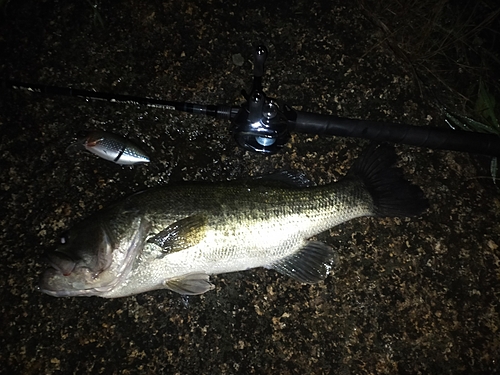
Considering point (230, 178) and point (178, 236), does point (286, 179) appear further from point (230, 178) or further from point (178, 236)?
point (178, 236)

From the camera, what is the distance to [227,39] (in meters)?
2.71

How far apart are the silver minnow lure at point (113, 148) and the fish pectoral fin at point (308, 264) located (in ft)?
3.42

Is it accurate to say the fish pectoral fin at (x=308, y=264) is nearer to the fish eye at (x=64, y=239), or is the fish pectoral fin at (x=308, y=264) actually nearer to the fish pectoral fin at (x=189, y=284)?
the fish pectoral fin at (x=189, y=284)

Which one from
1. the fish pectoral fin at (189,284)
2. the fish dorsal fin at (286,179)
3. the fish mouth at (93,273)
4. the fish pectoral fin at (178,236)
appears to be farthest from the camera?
the fish dorsal fin at (286,179)

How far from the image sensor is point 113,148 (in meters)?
2.22

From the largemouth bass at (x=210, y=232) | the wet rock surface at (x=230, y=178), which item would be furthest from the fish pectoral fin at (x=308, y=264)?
the wet rock surface at (x=230, y=178)

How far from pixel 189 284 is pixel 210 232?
316 mm

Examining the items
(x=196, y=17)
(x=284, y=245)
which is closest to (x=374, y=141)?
(x=284, y=245)

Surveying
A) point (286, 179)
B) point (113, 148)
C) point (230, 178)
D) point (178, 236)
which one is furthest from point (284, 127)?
point (113, 148)

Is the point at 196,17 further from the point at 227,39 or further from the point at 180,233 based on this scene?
the point at 180,233

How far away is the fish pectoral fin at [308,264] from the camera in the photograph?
2.21 metres

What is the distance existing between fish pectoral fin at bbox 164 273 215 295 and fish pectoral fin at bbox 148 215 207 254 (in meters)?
0.20

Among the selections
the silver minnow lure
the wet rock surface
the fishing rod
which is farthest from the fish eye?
the fishing rod

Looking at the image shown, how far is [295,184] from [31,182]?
1615 mm
